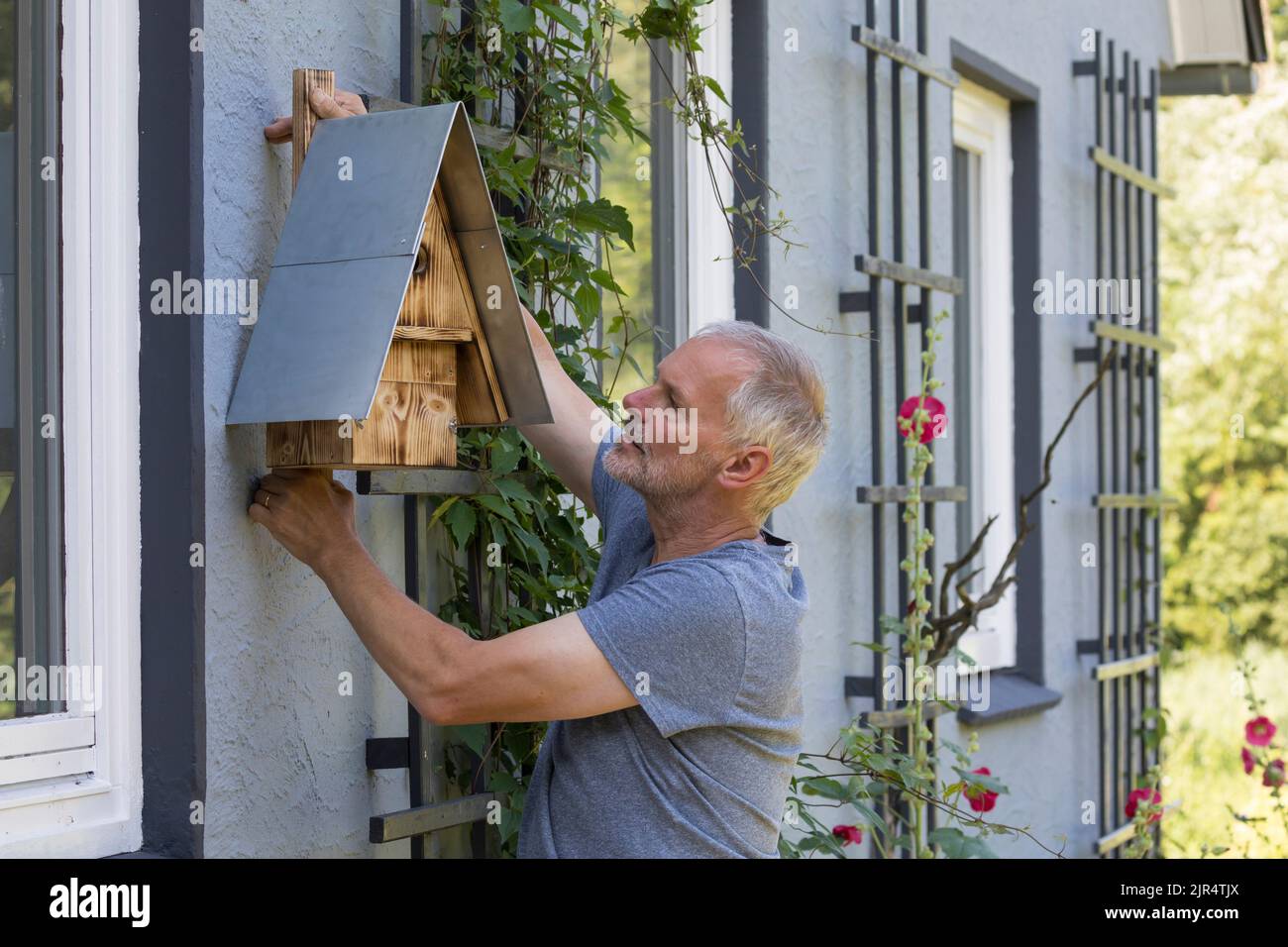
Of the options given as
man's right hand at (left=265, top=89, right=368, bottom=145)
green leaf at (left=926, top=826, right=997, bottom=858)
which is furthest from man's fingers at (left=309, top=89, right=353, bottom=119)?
green leaf at (left=926, top=826, right=997, bottom=858)

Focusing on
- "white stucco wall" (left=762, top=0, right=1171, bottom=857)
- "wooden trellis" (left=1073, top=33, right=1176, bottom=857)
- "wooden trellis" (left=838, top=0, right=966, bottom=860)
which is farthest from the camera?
"wooden trellis" (left=1073, top=33, right=1176, bottom=857)

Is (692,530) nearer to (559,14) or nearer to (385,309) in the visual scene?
(385,309)

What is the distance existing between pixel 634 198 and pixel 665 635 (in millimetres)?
1877

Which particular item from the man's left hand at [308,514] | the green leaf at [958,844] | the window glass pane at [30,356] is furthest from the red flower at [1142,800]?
the window glass pane at [30,356]

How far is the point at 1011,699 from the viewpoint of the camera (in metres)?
5.32

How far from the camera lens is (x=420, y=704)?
2088 mm

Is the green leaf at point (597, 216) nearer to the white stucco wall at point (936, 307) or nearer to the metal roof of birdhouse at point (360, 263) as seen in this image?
the metal roof of birdhouse at point (360, 263)

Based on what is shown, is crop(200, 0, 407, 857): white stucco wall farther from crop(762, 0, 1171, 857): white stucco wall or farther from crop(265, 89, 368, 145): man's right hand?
crop(762, 0, 1171, 857): white stucco wall

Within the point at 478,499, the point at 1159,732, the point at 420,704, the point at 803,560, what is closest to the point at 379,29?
the point at 478,499

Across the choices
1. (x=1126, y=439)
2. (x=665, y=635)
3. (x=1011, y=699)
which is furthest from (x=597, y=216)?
(x=1126, y=439)

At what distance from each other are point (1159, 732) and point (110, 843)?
201 inches

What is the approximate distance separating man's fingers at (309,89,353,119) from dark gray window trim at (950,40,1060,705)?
3836mm

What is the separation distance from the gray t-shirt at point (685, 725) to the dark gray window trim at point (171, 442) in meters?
0.51

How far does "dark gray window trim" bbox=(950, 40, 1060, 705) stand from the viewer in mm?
5684
